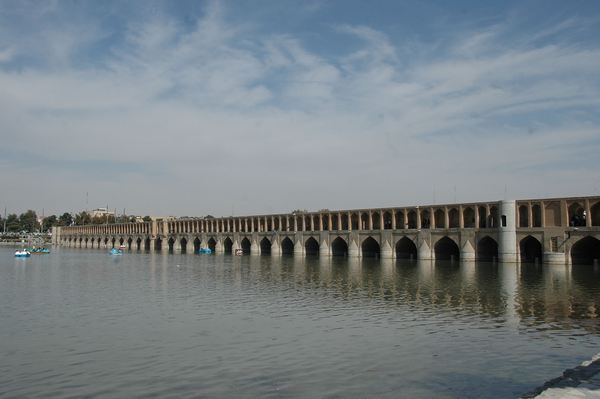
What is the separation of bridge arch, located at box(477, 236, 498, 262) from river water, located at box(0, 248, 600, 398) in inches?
960

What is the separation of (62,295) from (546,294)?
28.2m

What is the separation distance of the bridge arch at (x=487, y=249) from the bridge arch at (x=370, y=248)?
16591mm

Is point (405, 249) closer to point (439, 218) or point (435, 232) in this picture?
point (439, 218)

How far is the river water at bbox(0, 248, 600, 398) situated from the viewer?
552 inches

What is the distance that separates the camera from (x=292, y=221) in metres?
95.2

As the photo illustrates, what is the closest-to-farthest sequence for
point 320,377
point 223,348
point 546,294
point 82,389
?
1. point 82,389
2. point 320,377
3. point 223,348
4. point 546,294

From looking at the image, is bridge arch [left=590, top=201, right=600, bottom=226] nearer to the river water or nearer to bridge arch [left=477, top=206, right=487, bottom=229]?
bridge arch [left=477, top=206, right=487, bottom=229]

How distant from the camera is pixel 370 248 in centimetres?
7706

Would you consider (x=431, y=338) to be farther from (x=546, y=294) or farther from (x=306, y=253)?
(x=306, y=253)

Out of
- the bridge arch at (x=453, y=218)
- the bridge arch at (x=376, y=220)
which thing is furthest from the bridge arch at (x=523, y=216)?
the bridge arch at (x=376, y=220)

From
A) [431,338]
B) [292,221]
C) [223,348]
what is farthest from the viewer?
[292,221]

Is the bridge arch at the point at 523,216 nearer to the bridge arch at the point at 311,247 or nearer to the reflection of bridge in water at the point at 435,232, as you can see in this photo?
the reflection of bridge in water at the point at 435,232

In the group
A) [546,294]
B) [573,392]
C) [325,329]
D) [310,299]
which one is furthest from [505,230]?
[573,392]

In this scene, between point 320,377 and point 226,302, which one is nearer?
point 320,377
